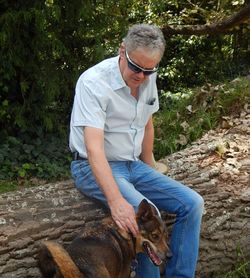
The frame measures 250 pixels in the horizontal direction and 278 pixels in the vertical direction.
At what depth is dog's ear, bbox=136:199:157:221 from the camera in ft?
11.9

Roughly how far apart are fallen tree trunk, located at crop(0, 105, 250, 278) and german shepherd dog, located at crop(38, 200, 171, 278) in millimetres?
508

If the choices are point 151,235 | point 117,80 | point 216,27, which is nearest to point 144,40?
point 117,80

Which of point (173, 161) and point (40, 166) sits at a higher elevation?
point (173, 161)

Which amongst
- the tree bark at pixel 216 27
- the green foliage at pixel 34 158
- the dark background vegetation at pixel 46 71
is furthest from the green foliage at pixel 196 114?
the tree bark at pixel 216 27

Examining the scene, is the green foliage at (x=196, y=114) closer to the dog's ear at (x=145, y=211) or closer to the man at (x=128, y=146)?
the man at (x=128, y=146)

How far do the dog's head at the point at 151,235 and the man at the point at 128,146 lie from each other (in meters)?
0.06

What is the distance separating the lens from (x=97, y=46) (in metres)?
7.79

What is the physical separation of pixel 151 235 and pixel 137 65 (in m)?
1.18

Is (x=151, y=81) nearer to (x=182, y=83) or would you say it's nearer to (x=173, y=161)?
(x=173, y=161)

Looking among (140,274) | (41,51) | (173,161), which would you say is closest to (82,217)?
(140,274)

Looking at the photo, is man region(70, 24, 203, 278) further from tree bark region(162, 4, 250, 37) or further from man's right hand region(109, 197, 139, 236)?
tree bark region(162, 4, 250, 37)

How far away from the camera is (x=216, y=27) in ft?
36.9

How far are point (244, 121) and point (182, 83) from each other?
6.45m

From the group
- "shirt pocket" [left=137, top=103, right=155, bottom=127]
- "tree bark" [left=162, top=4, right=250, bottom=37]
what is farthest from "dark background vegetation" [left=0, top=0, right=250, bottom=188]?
"shirt pocket" [left=137, top=103, right=155, bottom=127]
